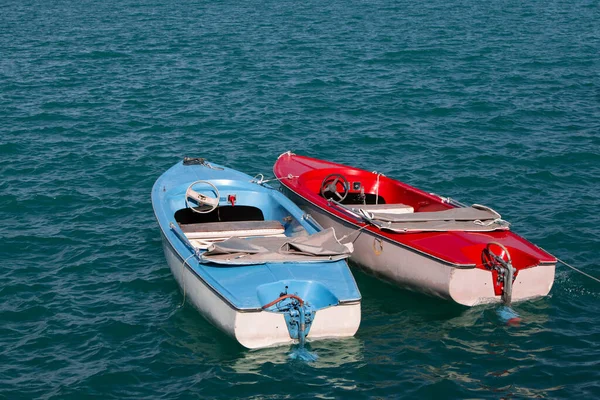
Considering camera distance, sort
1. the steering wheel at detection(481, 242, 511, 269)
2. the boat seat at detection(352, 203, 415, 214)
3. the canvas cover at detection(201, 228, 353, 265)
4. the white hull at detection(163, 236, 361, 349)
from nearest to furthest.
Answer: the white hull at detection(163, 236, 361, 349) → the canvas cover at detection(201, 228, 353, 265) → the steering wheel at detection(481, 242, 511, 269) → the boat seat at detection(352, 203, 415, 214)

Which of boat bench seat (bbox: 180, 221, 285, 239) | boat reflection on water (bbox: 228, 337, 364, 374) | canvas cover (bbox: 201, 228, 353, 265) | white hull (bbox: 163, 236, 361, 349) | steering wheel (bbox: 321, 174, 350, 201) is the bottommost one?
boat reflection on water (bbox: 228, 337, 364, 374)

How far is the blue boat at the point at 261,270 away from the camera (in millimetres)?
15352

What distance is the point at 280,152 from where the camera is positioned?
28766 mm

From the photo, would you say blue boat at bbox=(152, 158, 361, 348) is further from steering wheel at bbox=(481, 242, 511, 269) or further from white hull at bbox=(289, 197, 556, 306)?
steering wheel at bbox=(481, 242, 511, 269)

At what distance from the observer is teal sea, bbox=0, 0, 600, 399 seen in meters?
15.5

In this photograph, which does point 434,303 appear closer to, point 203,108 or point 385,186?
point 385,186

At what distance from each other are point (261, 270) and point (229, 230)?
312 cm

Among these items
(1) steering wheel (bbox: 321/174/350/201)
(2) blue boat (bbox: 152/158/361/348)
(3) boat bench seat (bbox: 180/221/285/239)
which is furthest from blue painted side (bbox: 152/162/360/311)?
(1) steering wheel (bbox: 321/174/350/201)

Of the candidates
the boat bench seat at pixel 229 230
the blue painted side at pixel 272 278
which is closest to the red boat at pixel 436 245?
the blue painted side at pixel 272 278

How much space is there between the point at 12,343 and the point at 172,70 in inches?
949

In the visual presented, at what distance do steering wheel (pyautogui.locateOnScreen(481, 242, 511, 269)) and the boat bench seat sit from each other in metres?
4.89

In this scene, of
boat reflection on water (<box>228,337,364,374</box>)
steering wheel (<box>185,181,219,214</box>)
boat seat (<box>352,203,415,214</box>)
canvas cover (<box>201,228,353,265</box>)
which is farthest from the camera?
boat seat (<box>352,203,415,214</box>)

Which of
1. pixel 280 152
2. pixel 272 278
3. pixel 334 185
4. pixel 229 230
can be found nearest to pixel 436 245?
pixel 272 278

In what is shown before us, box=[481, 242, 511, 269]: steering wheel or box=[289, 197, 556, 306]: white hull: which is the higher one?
box=[481, 242, 511, 269]: steering wheel
